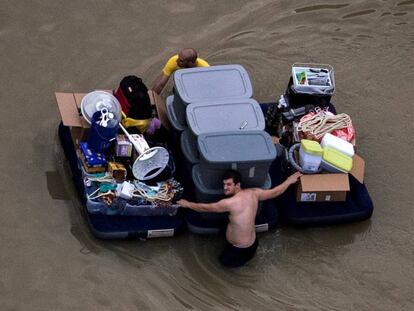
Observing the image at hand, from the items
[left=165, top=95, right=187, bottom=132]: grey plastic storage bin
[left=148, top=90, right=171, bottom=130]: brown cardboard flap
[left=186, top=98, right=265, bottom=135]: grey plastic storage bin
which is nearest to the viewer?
[left=186, top=98, right=265, bottom=135]: grey plastic storage bin

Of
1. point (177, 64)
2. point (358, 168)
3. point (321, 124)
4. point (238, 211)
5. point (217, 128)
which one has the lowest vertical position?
point (358, 168)

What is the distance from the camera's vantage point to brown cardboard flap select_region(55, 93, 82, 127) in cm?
834

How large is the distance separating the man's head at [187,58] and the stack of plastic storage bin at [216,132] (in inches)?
15.3

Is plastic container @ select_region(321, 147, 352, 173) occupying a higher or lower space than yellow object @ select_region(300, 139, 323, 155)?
lower


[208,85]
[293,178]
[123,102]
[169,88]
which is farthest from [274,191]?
[169,88]

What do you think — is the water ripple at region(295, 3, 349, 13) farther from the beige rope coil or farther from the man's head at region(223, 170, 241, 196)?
the man's head at region(223, 170, 241, 196)

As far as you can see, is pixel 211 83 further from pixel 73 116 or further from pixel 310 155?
pixel 73 116

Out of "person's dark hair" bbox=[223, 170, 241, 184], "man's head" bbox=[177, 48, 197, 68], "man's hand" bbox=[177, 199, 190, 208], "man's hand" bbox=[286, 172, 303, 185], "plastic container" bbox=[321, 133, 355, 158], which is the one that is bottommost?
"man's hand" bbox=[286, 172, 303, 185]

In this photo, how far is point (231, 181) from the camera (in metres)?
7.73

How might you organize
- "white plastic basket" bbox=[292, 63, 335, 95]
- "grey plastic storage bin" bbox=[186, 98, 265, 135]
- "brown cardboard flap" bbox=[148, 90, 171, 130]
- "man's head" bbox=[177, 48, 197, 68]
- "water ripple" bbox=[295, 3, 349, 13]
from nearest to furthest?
"grey plastic storage bin" bbox=[186, 98, 265, 135] < "brown cardboard flap" bbox=[148, 90, 171, 130] < "man's head" bbox=[177, 48, 197, 68] < "white plastic basket" bbox=[292, 63, 335, 95] < "water ripple" bbox=[295, 3, 349, 13]

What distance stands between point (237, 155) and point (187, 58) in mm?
1707

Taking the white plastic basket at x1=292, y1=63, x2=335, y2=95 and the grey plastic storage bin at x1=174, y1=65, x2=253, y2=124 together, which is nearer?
the grey plastic storage bin at x1=174, y1=65, x2=253, y2=124

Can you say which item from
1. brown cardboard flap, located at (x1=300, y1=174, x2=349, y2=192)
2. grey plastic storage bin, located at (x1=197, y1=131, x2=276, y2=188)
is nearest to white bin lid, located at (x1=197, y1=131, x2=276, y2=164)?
grey plastic storage bin, located at (x1=197, y1=131, x2=276, y2=188)

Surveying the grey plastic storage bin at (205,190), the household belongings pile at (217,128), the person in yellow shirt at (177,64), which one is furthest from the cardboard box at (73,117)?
the grey plastic storage bin at (205,190)
